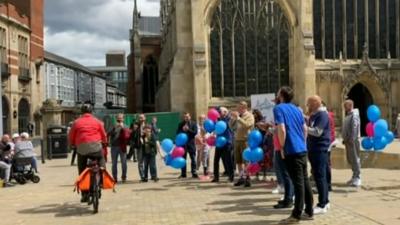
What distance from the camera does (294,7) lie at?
109ft

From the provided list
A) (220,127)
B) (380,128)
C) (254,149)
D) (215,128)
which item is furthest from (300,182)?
(380,128)

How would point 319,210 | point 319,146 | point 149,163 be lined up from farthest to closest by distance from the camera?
point 149,163 → point 319,146 → point 319,210

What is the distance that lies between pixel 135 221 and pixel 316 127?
305 cm

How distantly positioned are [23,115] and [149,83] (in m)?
16.2

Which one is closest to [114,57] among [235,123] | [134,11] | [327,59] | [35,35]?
[134,11]

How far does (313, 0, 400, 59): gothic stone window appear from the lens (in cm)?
3428

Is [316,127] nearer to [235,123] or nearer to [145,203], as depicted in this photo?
[145,203]

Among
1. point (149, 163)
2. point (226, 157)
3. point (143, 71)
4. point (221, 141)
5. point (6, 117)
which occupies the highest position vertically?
point (143, 71)

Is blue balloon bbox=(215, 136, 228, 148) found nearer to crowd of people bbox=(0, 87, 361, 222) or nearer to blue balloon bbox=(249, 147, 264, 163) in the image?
crowd of people bbox=(0, 87, 361, 222)

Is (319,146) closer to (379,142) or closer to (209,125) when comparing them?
(209,125)

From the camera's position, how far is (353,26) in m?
34.4

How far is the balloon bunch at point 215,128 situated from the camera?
44.5ft

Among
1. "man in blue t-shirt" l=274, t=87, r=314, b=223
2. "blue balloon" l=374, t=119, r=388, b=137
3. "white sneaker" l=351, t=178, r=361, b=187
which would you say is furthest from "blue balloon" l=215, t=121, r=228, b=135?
"man in blue t-shirt" l=274, t=87, r=314, b=223

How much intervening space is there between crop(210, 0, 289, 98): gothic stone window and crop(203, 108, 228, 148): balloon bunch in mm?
18495
